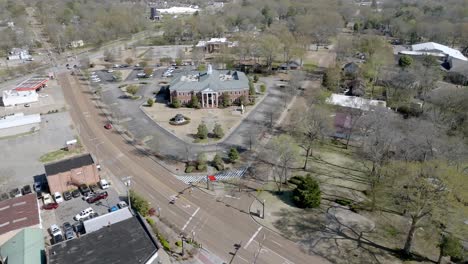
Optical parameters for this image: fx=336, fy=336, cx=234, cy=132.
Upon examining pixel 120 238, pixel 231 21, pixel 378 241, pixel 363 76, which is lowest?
pixel 378 241

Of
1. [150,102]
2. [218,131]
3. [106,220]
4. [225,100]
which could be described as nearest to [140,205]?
[106,220]

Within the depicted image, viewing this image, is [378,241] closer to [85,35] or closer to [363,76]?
[363,76]

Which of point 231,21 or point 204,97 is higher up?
point 231,21

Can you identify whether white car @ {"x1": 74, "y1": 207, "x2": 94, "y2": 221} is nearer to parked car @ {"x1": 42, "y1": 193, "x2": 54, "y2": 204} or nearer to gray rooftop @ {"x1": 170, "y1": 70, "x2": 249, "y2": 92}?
parked car @ {"x1": 42, "y1": 193, "x2": 54, "y2": 204}

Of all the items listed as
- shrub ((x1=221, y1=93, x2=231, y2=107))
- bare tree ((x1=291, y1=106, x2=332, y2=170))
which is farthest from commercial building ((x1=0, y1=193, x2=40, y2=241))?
shrub ((x1=221, y1=93, x2=231, y2=107))

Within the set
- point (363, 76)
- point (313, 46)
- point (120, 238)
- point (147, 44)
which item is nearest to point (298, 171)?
point (120, 238)

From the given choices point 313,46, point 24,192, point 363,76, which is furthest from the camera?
point 313,46
